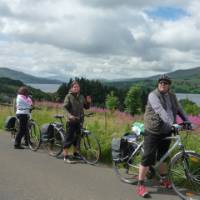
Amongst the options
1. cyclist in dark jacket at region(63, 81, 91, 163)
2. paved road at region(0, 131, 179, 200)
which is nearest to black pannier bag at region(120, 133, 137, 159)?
paved road at region(0, 131, 179, 200)

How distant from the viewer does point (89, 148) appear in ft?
35.8

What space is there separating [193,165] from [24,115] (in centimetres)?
704

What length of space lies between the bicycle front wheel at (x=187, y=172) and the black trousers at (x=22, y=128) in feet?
21.2

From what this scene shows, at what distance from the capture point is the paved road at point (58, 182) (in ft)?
24.4

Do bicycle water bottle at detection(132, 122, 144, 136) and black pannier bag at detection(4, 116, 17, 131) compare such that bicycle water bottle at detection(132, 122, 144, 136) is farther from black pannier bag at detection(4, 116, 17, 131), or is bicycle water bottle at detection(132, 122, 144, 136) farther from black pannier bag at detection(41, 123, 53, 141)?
black pannier bag at detection(4, 116, 17, 131)

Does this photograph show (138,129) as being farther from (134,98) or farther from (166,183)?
(134,98)

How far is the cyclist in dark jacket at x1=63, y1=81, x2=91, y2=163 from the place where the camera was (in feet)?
34.9

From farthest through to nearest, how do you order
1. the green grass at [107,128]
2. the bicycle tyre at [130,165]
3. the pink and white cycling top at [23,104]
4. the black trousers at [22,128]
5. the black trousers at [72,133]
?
the pink and white cycling top at [23,104], the black trousers at [22,128], the green grass at [107,128], the black trousers at [72,133], the bicycle tyre at [130,165]

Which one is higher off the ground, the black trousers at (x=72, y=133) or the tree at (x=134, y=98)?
the tree at (x=134, y=98)

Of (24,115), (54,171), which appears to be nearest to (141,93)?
(24,115)

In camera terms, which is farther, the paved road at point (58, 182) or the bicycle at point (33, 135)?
the bicycle at point (33, 135)

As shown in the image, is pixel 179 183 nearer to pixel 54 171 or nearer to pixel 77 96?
pixel 54 171

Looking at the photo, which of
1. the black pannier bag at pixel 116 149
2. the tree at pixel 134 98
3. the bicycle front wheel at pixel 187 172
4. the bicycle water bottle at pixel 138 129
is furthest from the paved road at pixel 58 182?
the tree at pixel 134 98

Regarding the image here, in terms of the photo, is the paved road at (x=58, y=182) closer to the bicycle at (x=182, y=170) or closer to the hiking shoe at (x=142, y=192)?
the hiking shoe at (x=142, y=192)
